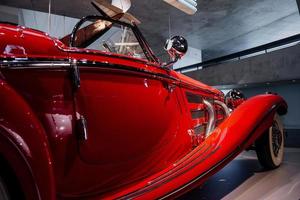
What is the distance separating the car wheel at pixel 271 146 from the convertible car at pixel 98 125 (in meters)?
0.56

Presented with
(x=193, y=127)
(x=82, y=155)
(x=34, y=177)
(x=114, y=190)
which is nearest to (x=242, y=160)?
(x=193, y=127)

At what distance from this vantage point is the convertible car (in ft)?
4.06

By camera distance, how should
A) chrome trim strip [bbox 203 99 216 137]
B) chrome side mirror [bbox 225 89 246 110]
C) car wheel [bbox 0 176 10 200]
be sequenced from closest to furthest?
car wheel [bbox 0 176 10 200], chrome trim strip [bbox 203 99 216 137], chrome side mirror [bbox 225 89 246 110]

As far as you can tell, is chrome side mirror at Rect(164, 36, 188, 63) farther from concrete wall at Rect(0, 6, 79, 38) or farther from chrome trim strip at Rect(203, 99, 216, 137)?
concrete wall at Rect(0, 6, 79, 38)

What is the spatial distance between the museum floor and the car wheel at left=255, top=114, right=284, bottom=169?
0.33 feet

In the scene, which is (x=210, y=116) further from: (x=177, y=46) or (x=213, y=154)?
(x=177, y=46)

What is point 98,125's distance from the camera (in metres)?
1.64

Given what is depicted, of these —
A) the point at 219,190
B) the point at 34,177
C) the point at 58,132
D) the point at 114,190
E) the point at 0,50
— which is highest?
the point at 0,50

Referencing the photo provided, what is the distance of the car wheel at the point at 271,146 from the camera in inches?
122

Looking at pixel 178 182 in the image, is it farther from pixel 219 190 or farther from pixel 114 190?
pixel 219 190

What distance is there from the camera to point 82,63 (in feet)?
5.21

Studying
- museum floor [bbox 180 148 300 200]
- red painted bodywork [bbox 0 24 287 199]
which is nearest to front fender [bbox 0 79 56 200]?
red painted bodywork [bbox 0 24 287 199]

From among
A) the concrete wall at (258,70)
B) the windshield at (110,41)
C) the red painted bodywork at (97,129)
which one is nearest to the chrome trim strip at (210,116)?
the red painted bodywork at (97,129)

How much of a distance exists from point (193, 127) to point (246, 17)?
8.99 meters
